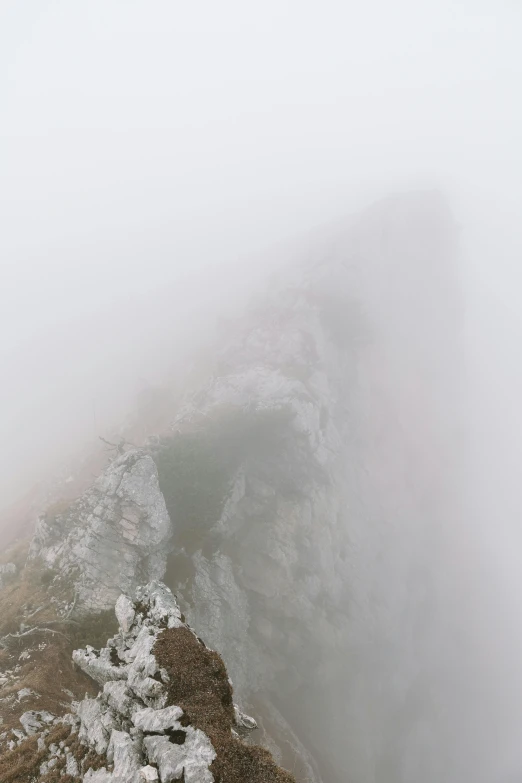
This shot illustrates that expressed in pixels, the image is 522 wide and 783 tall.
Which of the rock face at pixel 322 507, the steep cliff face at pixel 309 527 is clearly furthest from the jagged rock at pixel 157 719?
the rock face at pixel 322 507

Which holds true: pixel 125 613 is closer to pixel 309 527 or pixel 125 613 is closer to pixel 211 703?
pixel 211 703

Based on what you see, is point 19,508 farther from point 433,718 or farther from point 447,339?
point 447,339

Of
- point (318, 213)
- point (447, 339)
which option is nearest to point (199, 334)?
point (447, 339)

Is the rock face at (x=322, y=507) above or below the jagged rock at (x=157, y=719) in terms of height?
below

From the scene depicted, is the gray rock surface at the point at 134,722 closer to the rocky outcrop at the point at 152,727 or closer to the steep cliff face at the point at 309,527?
the rocky outcrop at the point at 152,727

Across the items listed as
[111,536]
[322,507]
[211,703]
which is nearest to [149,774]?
[211,703]

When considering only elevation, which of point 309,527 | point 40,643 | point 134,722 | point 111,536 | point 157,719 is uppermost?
point 157,719

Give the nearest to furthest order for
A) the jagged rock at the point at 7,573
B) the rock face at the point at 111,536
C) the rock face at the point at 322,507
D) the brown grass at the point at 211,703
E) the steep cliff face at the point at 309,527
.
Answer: the brown grass at the point at 211,703 → the rock face at the point at 111,536 → the jagged rock at the point at 7,573 → the steep cliff face at the point at 309,527 → the rock face at the point at 322,507
